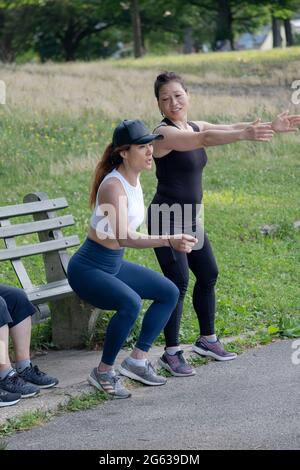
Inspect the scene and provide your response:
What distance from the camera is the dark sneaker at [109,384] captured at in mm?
5961

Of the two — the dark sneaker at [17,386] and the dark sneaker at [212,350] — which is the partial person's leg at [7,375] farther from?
the dark sneaker at [212,350]

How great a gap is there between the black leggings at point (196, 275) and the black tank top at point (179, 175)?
0.31m

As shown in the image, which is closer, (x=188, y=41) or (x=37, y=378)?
(x=37, y=378)

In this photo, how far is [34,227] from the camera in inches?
274

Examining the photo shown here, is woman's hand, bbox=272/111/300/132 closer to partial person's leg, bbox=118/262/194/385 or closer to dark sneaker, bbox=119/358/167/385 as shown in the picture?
partial person's leg, bbox=118/262/194/385

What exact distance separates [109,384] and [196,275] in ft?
3.40

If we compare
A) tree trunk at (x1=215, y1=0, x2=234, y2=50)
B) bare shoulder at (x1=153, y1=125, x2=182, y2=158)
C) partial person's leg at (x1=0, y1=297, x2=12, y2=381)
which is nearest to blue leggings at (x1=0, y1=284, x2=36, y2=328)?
partial person's leg at (x1=0, y1=297, x2=12, y2=381)

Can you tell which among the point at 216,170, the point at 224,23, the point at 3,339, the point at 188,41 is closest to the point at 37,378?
the point at 3,339

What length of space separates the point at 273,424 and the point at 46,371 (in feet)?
5.86

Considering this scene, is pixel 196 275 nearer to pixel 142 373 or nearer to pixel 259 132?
pixel 142 373

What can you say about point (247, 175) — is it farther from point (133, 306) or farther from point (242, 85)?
point (242, 85)

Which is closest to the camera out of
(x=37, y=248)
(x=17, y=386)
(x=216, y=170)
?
(x=17, y=386)

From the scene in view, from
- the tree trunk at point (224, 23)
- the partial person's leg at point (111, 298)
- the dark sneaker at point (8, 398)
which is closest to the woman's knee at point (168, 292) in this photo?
the partial person's leg at point (111, 298)

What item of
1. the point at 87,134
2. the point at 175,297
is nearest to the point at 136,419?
the point at 175,297
